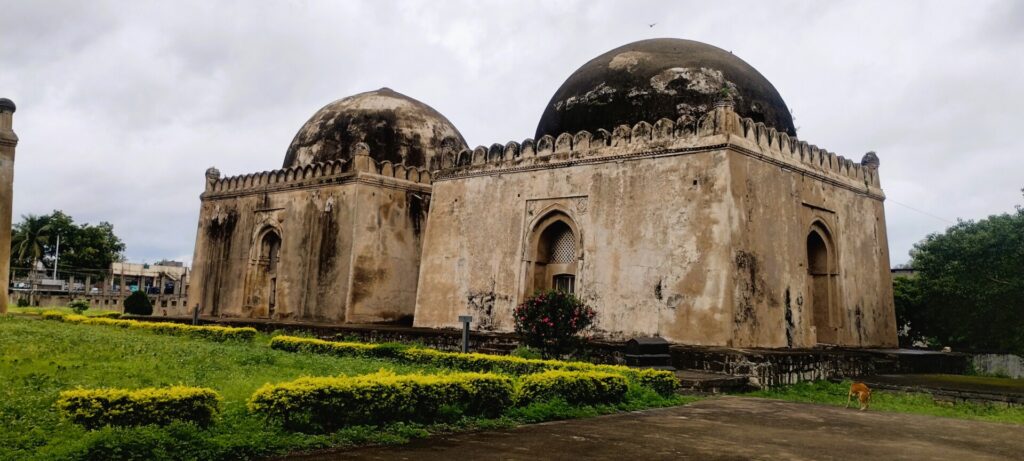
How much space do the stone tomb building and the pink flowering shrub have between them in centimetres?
203

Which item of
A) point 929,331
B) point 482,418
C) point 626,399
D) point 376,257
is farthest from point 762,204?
point 929,331

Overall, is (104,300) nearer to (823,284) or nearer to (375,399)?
(823,284)

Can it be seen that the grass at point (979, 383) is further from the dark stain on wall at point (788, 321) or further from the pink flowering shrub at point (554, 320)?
the pink flowering shrub at point (554, 320)

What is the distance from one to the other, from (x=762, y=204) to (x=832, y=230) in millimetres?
3057

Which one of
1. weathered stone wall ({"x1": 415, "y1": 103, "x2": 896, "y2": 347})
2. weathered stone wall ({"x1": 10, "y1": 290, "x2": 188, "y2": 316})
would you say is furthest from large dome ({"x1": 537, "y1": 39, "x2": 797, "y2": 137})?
weathered stone wall ({"x1": 10, "y1": 290, "x2": 188, "y2": 316})

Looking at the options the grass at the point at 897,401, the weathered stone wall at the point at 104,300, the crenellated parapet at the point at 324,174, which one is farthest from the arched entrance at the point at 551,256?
the weathered stone wall at the point at 104,300

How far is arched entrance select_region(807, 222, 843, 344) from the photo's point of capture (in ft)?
52.3

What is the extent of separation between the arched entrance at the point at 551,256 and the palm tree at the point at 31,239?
43796 mm

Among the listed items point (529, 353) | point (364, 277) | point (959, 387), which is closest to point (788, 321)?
point (959, 387)

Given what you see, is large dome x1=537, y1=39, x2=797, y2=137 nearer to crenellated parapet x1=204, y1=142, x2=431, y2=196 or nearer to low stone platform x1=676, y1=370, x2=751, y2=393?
crenellated parapet x1=204, y1=142, x2=431, y2=196

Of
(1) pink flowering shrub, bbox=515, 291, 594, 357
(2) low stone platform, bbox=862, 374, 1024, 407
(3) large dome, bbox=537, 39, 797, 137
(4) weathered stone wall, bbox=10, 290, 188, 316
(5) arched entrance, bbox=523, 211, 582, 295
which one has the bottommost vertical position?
(2) low stone platform, bbox=862, 374, 1024, 407

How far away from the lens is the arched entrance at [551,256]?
1593cm

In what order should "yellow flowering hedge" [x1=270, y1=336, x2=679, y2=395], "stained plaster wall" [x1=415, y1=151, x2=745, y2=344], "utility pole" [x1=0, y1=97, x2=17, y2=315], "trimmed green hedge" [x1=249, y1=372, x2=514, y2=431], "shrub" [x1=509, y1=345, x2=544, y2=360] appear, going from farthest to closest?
"utility pole" [x1=0, y1=97, x2=17, y2=315] → "stained plaster wall" [x1=415, y1=151, x2=745, y2=344] → "shrub" [x1=509, y1=345, x2=544, y2=360] → "yellow flowering hedge" [x1=270, y1=336, x2=679, y2=395] → "trimmed green hedge" [x1=249, y1=372, x2=514, y2=431]

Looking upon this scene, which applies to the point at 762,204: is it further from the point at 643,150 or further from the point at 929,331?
the point at 929,331
